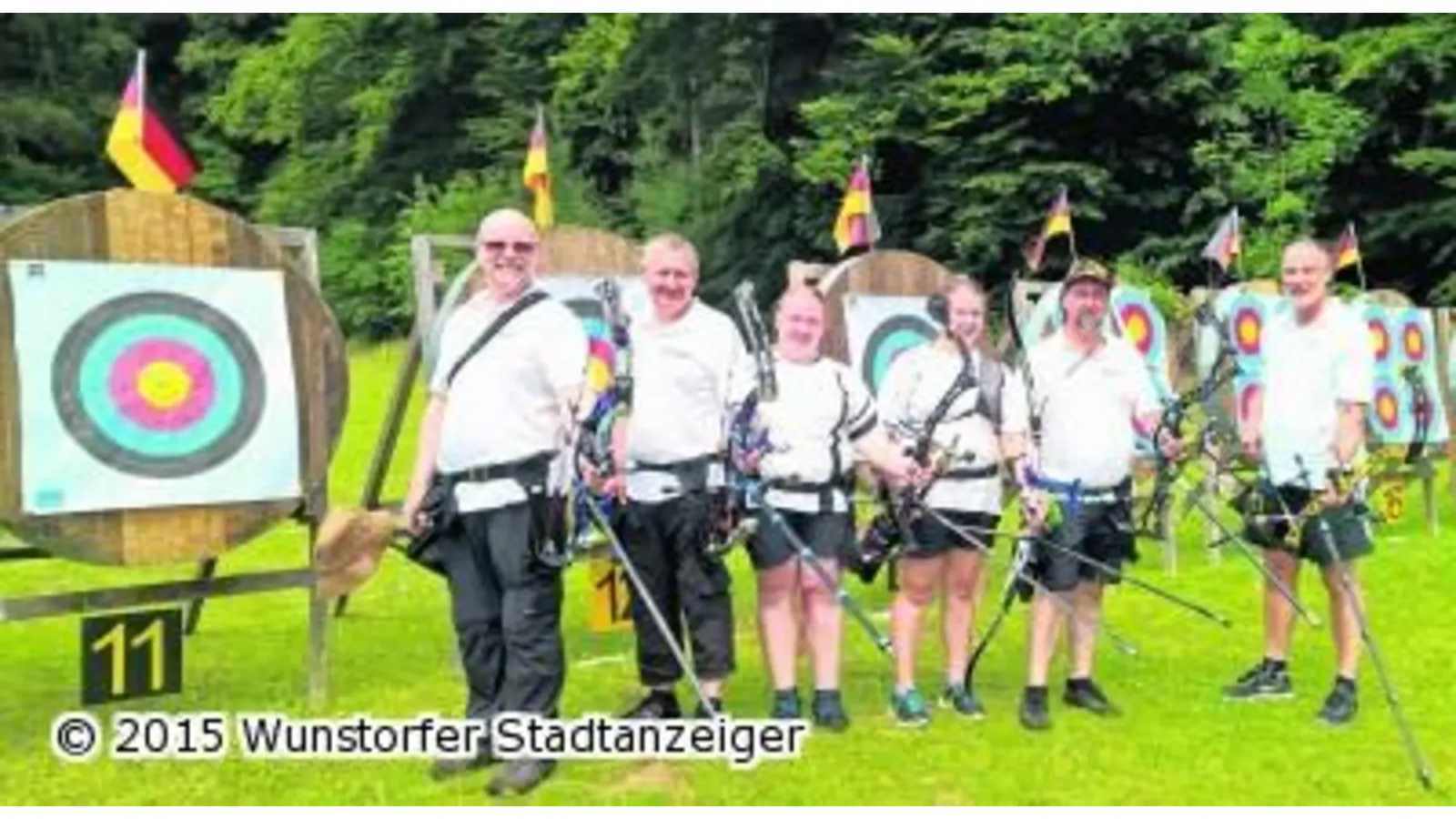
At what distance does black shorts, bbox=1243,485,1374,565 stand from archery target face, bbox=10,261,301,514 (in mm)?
3355

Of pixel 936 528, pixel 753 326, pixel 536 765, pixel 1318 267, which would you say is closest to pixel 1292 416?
pixel 1318 267

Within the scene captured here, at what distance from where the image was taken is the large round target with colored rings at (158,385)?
5.91 meters

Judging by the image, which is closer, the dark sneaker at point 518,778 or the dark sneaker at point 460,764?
the dark sneaker at point 518,778

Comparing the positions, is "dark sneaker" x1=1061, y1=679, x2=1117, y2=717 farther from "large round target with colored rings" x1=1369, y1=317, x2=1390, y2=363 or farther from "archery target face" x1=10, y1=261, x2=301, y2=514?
"large round target with colored rings" x1=1369, y1=317, x2=1390, y2=363

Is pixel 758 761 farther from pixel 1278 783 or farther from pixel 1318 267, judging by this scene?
pixel 1318 267

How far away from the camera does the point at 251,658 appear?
7.66m

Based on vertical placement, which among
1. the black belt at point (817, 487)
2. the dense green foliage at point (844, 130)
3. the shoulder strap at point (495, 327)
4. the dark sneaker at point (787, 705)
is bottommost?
the dark sneaker at point (787, 705)

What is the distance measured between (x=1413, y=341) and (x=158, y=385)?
9.09 meters

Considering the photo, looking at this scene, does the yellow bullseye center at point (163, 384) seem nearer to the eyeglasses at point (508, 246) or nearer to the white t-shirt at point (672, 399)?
the eyeglasses at point (508, 246)

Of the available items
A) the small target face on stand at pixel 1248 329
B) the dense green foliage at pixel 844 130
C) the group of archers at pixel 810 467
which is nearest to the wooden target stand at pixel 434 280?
the group of archers at pixel 810 467

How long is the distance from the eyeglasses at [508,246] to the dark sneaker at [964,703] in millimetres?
2199

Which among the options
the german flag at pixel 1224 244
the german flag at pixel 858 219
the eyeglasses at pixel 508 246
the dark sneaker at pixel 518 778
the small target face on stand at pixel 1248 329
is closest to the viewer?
the dark sneaker at pixel 518 778

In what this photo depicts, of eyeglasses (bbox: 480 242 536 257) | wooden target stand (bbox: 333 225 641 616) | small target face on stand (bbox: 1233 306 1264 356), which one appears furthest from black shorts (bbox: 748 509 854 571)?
small target face on stand (bbox: 1233 306 1264 356)

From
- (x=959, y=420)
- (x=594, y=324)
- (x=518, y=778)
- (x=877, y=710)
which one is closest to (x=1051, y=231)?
(x=594, y=324)
